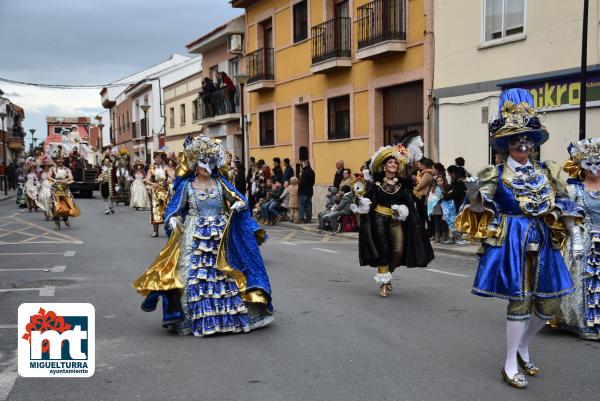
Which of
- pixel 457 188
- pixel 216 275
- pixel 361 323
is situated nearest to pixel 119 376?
pixel 216 275

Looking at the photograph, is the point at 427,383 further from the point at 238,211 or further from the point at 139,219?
the point at 139,219

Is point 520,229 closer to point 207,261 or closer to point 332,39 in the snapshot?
point 207,261

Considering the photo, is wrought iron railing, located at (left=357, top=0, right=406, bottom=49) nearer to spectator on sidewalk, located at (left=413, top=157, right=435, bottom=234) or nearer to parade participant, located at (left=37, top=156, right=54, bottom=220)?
spectator on sidewalk, located at (left=413, top=157, right=435, bottom=234)

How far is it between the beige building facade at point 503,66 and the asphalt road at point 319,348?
5.28 metres

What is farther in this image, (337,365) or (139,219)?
(139,219)

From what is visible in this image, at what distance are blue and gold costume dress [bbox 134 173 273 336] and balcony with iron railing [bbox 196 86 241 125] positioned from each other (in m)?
24.1

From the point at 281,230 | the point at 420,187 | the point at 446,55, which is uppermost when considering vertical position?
the point at 446,55

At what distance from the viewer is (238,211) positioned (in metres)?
6.98

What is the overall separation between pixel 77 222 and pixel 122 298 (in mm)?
Answer: 12707

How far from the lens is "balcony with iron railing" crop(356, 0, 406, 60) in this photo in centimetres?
1878

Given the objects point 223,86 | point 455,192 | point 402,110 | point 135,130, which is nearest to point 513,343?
point 455,192

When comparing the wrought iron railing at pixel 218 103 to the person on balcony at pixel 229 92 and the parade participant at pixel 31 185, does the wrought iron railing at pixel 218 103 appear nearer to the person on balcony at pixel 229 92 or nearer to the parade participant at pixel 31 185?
the person on balcony at pixel 229 92

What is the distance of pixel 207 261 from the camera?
21.9 ft

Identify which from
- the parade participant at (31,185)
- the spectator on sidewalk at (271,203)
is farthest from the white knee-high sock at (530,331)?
the parade participant at (31,185)
